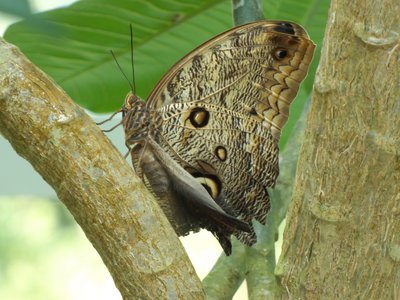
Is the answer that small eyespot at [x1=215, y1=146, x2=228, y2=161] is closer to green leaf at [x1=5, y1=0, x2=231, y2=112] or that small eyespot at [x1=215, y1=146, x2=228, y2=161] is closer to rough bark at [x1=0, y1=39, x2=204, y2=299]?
rough bark at [x1=0, y1=39, x2=204, y2=299]

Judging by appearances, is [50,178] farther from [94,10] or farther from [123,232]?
[94,10]

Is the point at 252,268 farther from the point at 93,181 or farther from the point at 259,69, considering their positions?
the point at 93,181

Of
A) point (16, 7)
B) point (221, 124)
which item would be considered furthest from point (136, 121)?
point (16, 7)

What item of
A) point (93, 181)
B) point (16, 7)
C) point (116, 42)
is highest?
point (116, 42)

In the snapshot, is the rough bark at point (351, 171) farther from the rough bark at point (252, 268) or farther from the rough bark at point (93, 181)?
the rough bark at point (252, 268)

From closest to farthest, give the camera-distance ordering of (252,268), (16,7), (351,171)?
(16,7) < (351,171) < (252,268)

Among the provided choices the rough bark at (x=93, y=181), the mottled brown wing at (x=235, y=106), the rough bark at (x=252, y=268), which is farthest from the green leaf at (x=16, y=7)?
the rough bark at (x=252, y=268)

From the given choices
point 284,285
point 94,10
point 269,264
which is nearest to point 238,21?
point 94,10
